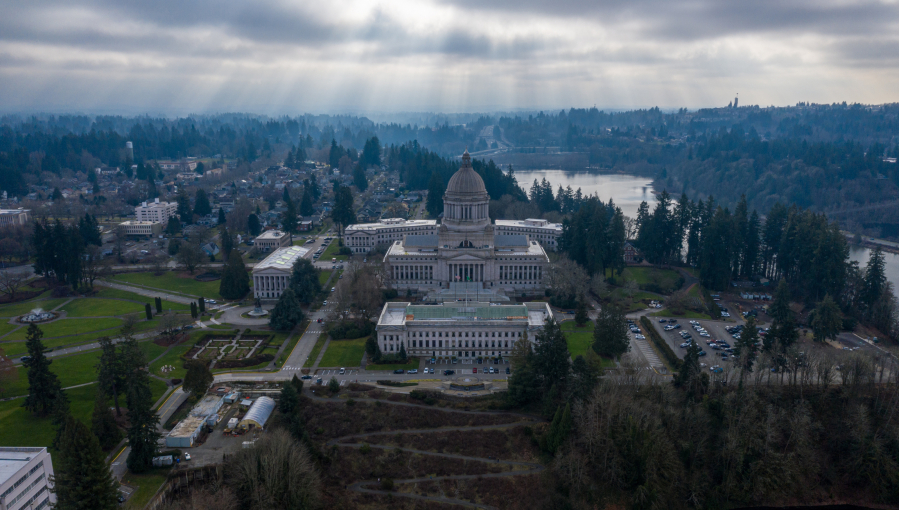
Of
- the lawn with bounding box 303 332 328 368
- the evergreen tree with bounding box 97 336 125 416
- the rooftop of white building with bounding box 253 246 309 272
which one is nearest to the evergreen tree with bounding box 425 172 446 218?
A: the rooftop of white building with bounding box 253 246 309 272

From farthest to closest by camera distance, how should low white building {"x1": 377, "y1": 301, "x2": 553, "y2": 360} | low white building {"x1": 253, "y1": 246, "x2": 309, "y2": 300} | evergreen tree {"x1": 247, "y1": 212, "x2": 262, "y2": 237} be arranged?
evergreen tree {"x1": 247, "y1": 212, "x2": 262, "y2": 237} → low white building {"x1": 253, "y1": 246, "x2": 309, "y2": 300} → low white building {"x1": 377, "y1": 301, "x2": 553, "y2": 360}

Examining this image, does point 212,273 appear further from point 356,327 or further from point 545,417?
point 545,417

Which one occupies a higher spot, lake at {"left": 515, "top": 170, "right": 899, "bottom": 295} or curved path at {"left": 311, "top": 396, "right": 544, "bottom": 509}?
lake at {"left": 515, "top": 170, "right": 899, "bottom": 295}

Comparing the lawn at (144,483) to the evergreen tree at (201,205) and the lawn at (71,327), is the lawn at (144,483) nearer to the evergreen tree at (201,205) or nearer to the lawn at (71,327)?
the lawn at (71,327)

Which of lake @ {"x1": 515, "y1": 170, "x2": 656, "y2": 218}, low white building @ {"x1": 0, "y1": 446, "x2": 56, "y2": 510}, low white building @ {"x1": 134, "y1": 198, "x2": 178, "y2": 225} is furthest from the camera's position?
lake @ {"x1": 515, "y1": 170, "x2": 656, "y2": 218}

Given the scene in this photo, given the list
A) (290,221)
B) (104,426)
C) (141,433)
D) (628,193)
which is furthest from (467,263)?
(628,193)

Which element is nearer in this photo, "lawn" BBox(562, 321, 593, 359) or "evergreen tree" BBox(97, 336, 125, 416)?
"evergreen tree" BBox(97, 336, 125, 416)

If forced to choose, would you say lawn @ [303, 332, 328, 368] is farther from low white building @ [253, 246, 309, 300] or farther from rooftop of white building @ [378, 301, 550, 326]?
low white building @ [253, 246, 309, 300]

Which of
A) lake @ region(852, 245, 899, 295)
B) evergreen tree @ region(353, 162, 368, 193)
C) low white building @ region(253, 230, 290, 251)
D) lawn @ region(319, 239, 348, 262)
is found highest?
evergreen tree @ region(353, 162, 368, 193)
